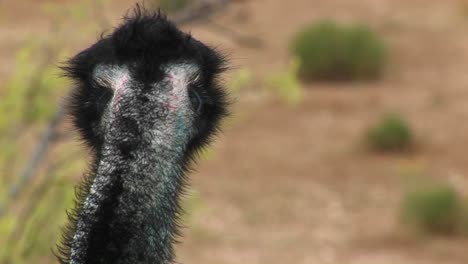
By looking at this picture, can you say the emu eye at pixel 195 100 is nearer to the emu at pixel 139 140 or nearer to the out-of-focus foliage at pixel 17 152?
the emu at pixel 139 140

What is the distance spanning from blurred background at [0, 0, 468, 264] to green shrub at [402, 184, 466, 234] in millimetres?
12

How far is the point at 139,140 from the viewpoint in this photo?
8.44 ft

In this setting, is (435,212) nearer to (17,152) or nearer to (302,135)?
(302,135)

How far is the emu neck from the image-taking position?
2531 mm

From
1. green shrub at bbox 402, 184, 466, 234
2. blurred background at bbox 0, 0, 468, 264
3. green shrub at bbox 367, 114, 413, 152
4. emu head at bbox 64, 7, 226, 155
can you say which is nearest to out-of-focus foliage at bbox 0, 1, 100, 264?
blurred background at bbox 0, 0, 468, 264

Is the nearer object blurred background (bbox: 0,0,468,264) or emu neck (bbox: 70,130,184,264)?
emu neck (bbox: 70,130,184,264)

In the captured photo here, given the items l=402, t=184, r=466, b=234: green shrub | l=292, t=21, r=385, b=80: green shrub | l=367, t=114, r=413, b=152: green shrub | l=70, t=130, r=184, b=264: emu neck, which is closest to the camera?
l=70, t=130, r=184, b=264: emu neck

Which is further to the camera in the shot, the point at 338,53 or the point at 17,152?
the point at 338,53

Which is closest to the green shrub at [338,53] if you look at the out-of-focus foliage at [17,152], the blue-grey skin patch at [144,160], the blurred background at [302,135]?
the blurred background at [302,135]

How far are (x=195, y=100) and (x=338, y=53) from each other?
1306 centimetres

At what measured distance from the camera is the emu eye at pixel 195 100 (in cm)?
273

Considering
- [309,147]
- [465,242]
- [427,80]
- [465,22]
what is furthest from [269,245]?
[465,22]

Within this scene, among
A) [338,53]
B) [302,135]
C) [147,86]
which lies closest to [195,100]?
[147,86]

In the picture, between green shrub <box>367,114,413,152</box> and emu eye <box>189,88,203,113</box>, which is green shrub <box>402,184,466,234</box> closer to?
green shrub <box>367,114,413,152</box>
